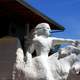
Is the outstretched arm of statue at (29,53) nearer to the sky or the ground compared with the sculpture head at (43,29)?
nearer to the ground

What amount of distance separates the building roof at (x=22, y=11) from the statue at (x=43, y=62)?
407 millimetres

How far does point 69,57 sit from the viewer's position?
25.1ft

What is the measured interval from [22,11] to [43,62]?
1.17m

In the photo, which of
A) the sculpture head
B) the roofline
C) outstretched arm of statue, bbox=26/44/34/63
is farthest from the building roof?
outstretched arm of statue, bbox=26/44/34/63

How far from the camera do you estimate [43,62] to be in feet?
24.5

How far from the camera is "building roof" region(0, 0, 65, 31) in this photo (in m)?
7.53

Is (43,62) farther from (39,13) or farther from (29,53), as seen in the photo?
(39,13)

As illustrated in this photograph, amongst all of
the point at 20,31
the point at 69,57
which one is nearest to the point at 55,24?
the point at 20,31

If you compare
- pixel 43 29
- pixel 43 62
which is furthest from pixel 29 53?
pixel 43 29

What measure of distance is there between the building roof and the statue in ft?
1.34

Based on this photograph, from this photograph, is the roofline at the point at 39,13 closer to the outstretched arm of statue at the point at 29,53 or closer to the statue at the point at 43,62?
the statue at the point at 43,62

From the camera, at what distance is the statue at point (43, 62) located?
742 cm

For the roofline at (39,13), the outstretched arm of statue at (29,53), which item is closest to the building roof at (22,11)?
the roofline at (39,13)

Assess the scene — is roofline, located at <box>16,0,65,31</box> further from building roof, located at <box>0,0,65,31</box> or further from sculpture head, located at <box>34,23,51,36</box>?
sculpture head, located at <box>34,23,51,36</box>
